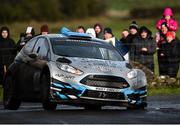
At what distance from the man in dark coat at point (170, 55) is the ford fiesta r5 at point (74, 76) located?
5942 mm

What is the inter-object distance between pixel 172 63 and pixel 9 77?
22.3ft

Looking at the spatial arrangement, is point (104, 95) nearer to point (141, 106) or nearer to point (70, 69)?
point (70, 69)

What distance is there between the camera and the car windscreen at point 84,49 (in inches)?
765

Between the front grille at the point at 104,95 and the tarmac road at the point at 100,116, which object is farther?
the front grille at the point at 104,95

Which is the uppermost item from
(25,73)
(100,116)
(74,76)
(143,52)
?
(143,52)

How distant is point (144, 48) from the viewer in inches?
1026

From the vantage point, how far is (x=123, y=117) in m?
17.3

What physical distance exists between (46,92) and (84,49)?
1.55 m

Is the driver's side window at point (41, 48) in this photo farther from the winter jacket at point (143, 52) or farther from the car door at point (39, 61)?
the winter jacket at point (143, 52)

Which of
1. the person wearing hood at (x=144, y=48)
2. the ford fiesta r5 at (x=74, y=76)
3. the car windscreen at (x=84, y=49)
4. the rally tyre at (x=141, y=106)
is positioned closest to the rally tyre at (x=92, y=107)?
the ford fiesta r5 at (x=74, y=76)

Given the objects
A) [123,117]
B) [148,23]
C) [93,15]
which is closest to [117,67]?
[123,117]

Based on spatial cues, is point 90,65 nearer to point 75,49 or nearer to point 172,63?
point 75,49

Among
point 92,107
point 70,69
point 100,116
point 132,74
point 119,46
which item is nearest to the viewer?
point 100,116

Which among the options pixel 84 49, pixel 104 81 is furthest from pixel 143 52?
pixel 104 81
